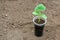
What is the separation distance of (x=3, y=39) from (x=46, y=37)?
643mm

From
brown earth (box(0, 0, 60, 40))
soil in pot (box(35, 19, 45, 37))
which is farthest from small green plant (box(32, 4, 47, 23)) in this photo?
brown earth (box(0, 0, 60, 40))

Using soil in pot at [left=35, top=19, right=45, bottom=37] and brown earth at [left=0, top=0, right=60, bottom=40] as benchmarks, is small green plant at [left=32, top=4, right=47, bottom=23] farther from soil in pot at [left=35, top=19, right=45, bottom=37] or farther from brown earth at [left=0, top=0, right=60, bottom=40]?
brown earth at [left=0, top=0, right=60, bottom=40]

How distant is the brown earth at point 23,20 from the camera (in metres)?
2.44

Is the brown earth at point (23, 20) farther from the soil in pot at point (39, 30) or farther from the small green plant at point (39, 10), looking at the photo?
the small green plant at point (39, 10)

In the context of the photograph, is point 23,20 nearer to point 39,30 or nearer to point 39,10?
point 39,30

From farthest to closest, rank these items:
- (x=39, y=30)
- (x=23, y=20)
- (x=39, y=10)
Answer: (x=23, y=20) → (x=39, y=30) → (x=39, y=10)

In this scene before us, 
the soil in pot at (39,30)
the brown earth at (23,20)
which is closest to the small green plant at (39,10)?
the soil in pot at (39,30)

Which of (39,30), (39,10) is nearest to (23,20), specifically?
(39,30)

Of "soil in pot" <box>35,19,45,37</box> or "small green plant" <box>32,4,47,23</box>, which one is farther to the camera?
"soil in pot" <box>35,19,45,37</box>

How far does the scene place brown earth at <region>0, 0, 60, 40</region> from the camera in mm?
2439

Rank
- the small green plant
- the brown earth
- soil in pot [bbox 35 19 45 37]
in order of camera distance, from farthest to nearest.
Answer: the brown earth, soil in pot [bbox 35 19 45 37], the small green plant

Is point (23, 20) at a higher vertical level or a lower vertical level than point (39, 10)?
lower

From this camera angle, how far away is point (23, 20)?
267 cm

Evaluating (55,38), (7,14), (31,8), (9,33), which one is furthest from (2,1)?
(55,38)
